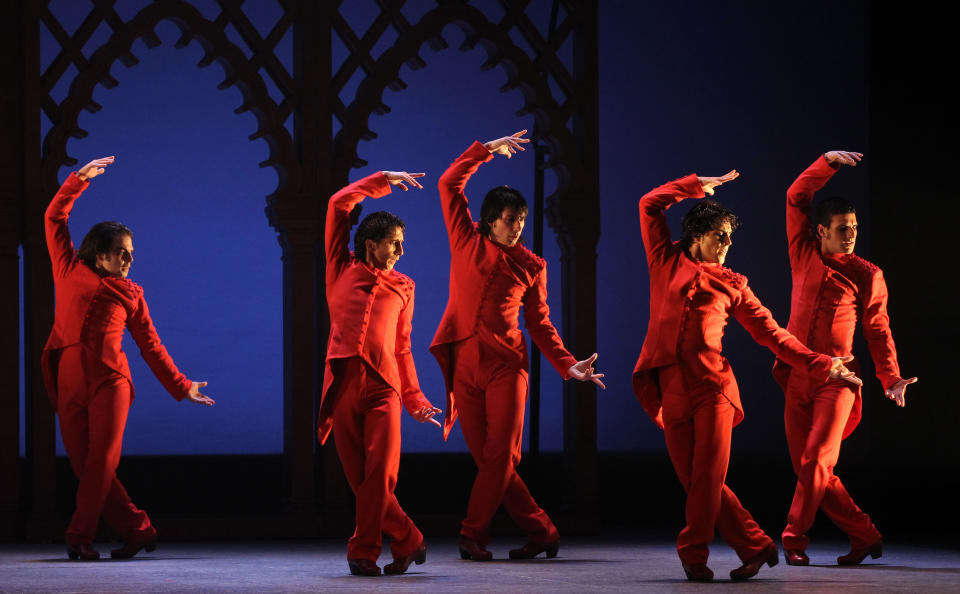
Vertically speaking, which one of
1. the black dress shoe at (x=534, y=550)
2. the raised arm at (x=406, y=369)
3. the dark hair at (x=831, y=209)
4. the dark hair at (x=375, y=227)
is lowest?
the black dress shoe at (x=534, y=550)

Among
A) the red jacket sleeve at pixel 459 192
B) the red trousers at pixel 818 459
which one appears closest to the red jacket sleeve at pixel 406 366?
the red jacket sleeve at pixel 459 192

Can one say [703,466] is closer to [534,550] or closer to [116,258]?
[534,550]

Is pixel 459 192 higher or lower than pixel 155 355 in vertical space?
higher

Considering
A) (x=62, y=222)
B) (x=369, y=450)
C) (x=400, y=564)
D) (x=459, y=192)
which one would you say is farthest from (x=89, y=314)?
(x=400, y=564)

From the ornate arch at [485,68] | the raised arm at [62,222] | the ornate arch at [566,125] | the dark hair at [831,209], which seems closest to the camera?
the dark hair at [831,209]

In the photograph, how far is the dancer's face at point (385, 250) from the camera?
5.92 m

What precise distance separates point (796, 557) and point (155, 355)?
118 inches

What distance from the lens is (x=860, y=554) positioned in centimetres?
625

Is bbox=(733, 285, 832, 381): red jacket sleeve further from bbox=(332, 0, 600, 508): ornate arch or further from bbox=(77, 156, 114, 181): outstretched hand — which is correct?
bbox=(77, 156, 114, 181): outstretched hand

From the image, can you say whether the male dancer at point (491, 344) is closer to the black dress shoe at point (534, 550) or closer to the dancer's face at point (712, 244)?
the black dress shoe at point (534, 550)

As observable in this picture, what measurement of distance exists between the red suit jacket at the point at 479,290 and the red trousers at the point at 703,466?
768mm

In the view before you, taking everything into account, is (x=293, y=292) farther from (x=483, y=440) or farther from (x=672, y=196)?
(x=672, y=196)

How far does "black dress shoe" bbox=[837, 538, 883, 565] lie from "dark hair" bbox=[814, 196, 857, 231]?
1.43 metres

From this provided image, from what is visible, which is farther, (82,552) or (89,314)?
(89,314)
